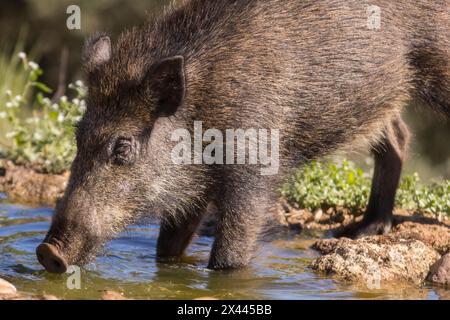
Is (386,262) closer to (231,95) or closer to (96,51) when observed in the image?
(231,95)

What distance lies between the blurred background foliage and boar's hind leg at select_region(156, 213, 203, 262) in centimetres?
778

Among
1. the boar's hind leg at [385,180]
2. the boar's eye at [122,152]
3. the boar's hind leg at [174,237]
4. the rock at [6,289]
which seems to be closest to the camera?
the rock at [6,289]

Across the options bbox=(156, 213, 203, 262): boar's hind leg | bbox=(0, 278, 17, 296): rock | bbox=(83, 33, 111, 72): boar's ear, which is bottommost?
bbox=(0, 278, 17, 296): rock

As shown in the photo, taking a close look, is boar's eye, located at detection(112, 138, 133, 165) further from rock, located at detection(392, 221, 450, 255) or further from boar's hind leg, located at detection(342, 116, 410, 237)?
boar's hind leg, located at detection(342, 116, 410, 237)

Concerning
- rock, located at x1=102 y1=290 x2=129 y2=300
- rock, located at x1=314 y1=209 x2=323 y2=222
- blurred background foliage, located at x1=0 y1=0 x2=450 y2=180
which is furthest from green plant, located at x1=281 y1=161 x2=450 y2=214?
blurred background foliage, located at x1=0 y1=0 x2=450 y2=180

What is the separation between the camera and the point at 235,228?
6.13 m

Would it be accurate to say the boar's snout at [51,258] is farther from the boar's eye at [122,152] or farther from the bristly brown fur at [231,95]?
the boar's eye at [122,152]

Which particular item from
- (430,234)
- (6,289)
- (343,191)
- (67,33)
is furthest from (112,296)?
(67,33)

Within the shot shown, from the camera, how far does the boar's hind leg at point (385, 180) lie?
734cm

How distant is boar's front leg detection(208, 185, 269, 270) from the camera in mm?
6113

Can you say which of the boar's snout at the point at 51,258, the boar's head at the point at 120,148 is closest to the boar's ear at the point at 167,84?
the boar's head at the point at 120,148

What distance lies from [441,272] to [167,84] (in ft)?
6.76

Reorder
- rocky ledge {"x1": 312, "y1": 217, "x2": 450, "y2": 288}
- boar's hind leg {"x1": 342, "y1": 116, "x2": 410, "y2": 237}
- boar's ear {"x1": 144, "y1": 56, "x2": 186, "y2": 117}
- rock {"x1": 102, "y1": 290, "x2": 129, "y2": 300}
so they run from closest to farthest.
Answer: rock {"x1": 102, "y1": 290, "x2": 129, "y2": 300} → rocky ledge {"x1": 312, "y1": 217, "x2": 450, "y2": 288} → boar's ear {"x1": 144, "y1": 56, "x2": 186, "y2": 117} → boar's hind leg {"x1": 342, "y1": 116, "x2": 410, "y2": 237}

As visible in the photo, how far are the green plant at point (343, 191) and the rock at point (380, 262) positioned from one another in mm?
1646
